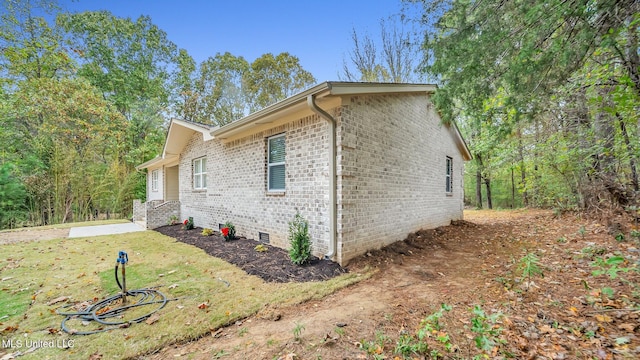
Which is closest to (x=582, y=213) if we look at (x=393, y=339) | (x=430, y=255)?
(x=430, y=255)

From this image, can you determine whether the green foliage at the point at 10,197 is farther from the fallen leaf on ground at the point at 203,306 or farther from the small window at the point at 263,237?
the fallen leaf on ground at the point at 203,306

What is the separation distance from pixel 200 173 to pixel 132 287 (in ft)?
21.6

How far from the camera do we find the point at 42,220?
14.1m

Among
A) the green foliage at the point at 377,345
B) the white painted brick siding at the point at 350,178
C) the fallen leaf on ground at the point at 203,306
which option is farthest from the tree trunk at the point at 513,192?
the fallen leaf on ground at the point at 203,306

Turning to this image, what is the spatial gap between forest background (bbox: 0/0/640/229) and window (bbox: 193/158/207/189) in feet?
18.1

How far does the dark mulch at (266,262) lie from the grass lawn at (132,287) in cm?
23

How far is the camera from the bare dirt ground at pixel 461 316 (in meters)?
2.36

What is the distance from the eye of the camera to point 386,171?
598 centimetres

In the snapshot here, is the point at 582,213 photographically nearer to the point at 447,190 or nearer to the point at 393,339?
the point at 447,190

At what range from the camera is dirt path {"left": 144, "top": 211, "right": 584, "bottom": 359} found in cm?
246

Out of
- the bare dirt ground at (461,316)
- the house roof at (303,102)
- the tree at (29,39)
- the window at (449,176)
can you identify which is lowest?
the bare dirt ground at (461,316)

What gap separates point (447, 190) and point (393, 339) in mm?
9029

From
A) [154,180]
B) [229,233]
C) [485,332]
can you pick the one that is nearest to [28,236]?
[154,180]

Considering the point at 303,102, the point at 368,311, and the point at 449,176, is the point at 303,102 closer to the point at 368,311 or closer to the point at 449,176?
the point at 368,311
